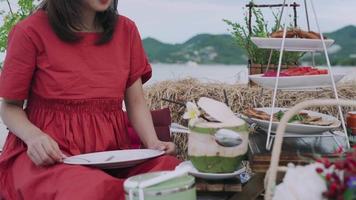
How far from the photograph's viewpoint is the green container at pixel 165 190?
4.15ft

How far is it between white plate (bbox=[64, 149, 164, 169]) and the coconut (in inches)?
8.4

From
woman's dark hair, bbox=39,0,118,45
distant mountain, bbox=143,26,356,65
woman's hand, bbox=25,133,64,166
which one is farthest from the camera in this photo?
distant mountain, bbox=143,26,356,65

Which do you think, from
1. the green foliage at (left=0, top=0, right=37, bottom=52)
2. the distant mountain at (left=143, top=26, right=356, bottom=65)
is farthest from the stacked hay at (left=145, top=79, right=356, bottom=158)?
the green foliage at (left=0, top=0, right=37, bottom=52)

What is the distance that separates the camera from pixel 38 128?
179cm

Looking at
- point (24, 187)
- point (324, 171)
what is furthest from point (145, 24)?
point (324, 171)

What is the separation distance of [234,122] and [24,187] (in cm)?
64

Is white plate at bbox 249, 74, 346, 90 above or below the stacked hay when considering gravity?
above

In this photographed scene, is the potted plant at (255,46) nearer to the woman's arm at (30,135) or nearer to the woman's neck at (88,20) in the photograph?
the woman's neck at (88,20)

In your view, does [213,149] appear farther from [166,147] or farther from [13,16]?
[13,16]

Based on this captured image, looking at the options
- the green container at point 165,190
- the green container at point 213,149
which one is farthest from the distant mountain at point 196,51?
the green container at point 165,190

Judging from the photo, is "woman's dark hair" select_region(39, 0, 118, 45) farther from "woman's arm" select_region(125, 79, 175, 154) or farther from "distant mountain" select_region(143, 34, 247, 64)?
"distant mountain" select_region(143, 34, 247, 64)

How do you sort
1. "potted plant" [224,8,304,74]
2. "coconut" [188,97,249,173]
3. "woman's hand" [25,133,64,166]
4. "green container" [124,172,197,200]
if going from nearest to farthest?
"green container" [124,172,197,200]
"coconut" [188,97,249,173]
"woman's hand" [25,133,64,166]
"potted plant" [224,8,304,74]

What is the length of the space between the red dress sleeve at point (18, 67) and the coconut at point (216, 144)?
60 centimetres

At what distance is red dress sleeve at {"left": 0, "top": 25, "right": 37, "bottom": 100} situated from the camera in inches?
70.4
